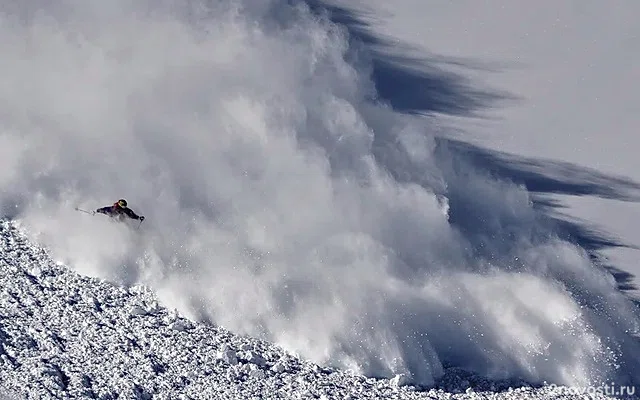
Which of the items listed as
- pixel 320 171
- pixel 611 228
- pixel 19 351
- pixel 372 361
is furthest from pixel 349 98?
pixel 19 351

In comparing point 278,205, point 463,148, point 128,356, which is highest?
point 463,148

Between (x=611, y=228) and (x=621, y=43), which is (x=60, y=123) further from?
(x=621, y=43)

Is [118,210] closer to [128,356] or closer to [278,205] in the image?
[278,205]

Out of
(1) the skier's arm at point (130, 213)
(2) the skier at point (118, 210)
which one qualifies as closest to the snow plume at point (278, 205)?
(2) the skier at point (118, 210)

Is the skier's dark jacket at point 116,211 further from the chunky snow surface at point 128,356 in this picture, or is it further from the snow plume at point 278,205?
the chunky snow surface at point 128,356

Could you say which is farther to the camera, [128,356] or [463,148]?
[463,148]

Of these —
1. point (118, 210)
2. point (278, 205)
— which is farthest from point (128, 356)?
point (278, 205)
